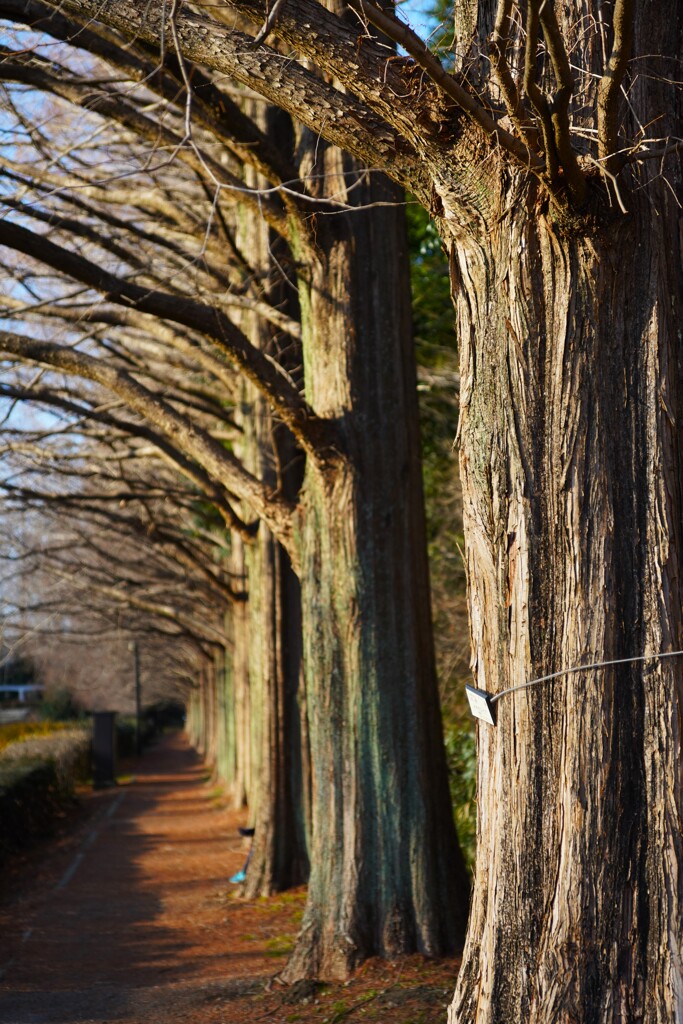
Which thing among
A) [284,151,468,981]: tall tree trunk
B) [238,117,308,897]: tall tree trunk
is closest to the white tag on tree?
[284,151,468,981]: tall tree trunk

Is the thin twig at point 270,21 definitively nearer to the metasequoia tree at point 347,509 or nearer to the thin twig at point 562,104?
the thin twig at point 562,104

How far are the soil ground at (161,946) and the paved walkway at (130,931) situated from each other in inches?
0.8

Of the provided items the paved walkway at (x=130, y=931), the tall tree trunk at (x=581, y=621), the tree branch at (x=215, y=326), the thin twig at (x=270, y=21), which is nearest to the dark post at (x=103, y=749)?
the paved walkway at (x=130, y=931)

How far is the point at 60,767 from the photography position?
22.6 metres

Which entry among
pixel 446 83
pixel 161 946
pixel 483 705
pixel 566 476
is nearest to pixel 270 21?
pixel 446 83

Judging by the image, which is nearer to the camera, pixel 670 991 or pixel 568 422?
Result: pixel 670 991

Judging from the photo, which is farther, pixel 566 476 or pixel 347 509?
pixel 347 509

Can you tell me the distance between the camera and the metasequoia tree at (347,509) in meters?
7.29

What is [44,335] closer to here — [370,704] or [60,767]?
[370,704]

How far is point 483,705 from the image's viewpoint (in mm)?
4133

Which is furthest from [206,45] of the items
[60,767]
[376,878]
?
[60,767]

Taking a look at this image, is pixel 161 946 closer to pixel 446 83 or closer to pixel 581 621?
pixel 581 621

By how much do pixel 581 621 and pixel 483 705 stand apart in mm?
502

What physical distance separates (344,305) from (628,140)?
3968 millimetres
